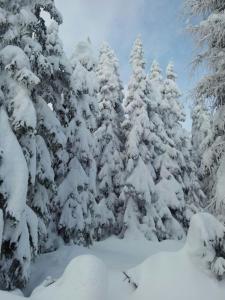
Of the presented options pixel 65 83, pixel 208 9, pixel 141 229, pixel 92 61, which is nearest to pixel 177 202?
pixel 141 229

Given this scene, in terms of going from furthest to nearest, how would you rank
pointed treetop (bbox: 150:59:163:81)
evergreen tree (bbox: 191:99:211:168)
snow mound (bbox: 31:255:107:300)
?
evergreen tree (bbox: 191:99:211:168)
pointed treetop (bbox: 150:59:163:81)
snow mound (bbox: 31:255:107:300)

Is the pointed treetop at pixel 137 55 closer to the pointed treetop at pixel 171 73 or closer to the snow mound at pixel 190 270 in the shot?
the pointed treetop at pixel 171 73

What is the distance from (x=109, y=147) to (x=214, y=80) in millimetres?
23203

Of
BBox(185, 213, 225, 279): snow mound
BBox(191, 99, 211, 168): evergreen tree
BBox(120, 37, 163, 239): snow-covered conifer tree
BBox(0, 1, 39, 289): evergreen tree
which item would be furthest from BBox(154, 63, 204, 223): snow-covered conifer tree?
BBox(185, 213, 225, 279): snow mound

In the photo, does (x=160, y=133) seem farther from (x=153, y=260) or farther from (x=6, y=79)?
(x=153, y=260)

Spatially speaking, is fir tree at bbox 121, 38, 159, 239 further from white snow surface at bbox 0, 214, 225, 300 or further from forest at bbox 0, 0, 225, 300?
white snow surface at bbox 0, 214, 225, 300

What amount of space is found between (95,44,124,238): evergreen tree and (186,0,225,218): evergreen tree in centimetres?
2098

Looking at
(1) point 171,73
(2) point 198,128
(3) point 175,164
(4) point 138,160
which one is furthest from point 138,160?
(2) point 198,128

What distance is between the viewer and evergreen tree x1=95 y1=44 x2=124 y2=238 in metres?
33.0

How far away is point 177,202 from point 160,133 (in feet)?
19.8

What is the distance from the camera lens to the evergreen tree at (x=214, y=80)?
404 inches

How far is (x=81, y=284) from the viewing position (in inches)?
244

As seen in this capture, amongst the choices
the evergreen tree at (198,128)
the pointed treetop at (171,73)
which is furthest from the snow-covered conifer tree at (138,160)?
the evergreen tree at (198,128)

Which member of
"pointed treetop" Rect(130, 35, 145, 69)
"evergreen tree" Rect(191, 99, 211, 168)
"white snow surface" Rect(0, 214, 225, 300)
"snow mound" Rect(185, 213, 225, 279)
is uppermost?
"pointed treetop" Rect(130, 35, 145, 69)
